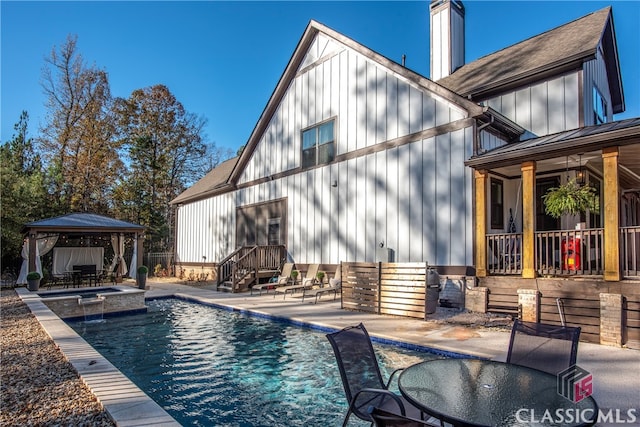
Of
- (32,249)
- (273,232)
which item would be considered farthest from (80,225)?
(273,232)

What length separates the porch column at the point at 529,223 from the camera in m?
7.14

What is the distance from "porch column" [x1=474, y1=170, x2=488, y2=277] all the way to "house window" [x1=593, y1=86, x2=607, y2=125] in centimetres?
457

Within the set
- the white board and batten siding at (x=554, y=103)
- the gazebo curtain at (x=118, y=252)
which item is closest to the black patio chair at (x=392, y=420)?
the white board and batten siding at (x=554, y=103)

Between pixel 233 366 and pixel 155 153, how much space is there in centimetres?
2456

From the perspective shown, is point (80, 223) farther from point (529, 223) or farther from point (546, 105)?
point (546, 105)

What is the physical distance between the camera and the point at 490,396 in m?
2.43

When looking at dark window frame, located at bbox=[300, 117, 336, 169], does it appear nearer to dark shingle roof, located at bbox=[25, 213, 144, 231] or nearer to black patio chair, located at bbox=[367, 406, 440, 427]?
dark shingle roof, located at bbox=[25, 213, 144, 231]

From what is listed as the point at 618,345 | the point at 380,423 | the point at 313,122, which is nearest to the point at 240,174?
the point at 313,122

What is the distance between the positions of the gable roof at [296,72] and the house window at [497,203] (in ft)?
6.96

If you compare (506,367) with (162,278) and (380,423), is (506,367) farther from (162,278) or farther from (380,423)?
(162,278)

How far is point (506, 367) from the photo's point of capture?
2916 mm

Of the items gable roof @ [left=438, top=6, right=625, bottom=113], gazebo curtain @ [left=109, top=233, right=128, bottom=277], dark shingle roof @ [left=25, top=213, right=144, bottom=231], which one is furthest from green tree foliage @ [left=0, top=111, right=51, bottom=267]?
gable roof @ [left=438, top=6, right=625, bottom=113]

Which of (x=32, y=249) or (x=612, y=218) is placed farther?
(x=32, y=249)

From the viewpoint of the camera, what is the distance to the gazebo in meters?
13.7
